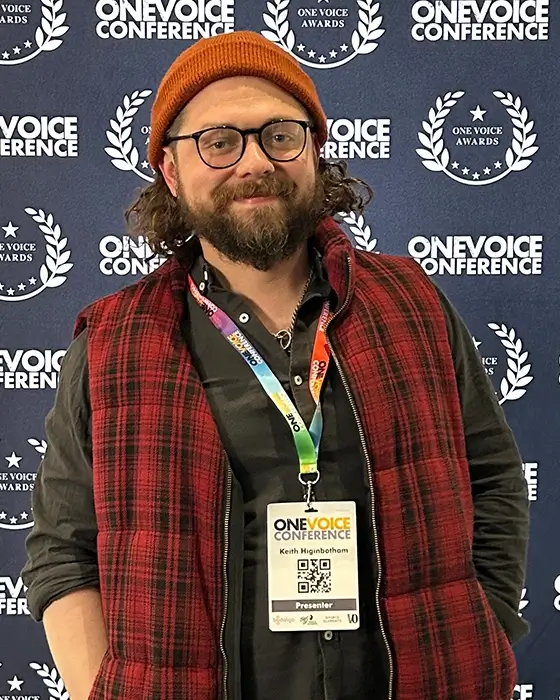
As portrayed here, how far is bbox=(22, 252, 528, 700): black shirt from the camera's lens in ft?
4.08

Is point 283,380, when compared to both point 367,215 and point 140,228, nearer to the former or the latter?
point 140,228

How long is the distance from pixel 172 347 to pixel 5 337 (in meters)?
0.81

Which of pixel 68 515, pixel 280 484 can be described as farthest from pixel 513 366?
pixel 68 515

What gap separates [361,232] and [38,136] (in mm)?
802

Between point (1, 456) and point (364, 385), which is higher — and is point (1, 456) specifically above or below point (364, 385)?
below

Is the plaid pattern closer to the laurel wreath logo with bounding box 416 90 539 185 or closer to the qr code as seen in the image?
the qr code

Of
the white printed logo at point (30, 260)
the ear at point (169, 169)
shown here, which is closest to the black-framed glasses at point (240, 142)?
the ear at point (169, 169)

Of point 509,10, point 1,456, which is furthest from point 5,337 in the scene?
point 509,10

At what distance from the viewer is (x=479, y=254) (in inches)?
76.9

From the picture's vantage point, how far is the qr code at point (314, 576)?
124 centimetres

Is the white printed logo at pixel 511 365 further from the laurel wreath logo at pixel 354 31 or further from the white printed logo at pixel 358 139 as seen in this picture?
the laurel wreath logo at pixel 354 31

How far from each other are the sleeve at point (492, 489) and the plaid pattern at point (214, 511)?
0.21 feet

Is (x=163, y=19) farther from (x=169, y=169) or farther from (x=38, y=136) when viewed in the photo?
(x=169, y=169)

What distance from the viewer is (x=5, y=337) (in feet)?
6.44
